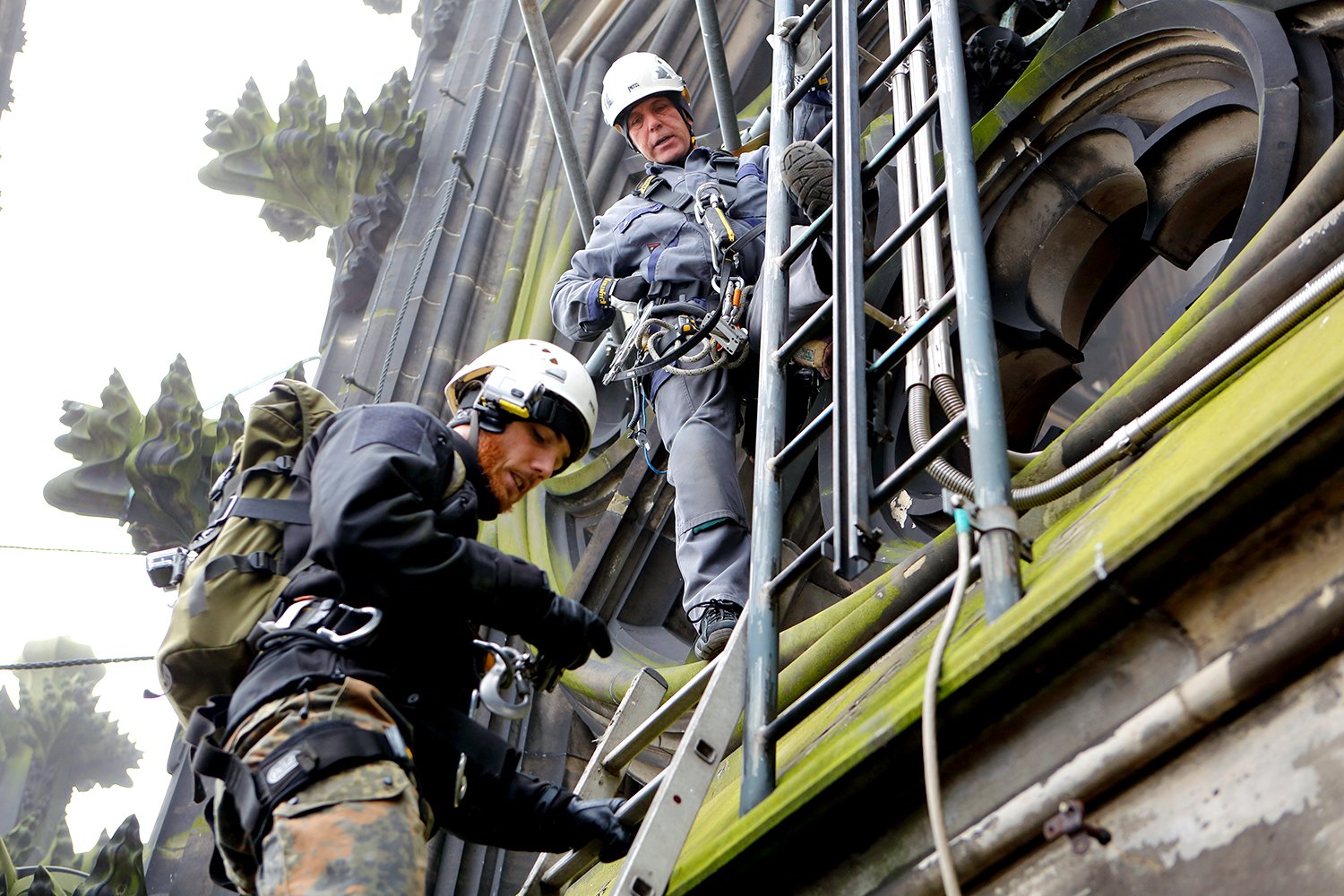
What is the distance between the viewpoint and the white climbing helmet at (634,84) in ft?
21.0

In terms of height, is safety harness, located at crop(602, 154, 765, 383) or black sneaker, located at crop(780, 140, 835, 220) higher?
safety harness, located at crop(602, 154, 765, 383)

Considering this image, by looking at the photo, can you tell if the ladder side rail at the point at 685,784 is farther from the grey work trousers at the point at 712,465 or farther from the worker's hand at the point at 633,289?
the worker's hand at the point at 633,289

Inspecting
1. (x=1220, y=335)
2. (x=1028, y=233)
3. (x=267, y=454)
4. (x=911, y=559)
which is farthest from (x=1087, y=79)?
(x=267, y=454)

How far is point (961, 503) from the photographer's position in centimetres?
277

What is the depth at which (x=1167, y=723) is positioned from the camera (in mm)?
2188

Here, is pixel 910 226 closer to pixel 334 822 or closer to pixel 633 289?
pixel 334 822

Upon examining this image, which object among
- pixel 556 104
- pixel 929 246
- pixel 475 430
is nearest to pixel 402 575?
pixel 475 430

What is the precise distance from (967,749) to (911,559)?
Answer: 67.3 inches

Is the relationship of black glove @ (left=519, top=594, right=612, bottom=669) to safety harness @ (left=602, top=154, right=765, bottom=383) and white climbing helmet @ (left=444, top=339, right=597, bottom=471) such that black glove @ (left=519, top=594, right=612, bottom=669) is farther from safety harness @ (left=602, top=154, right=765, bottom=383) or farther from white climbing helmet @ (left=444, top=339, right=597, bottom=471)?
safety harness @ (left=602, top=154, right=765, bottom=383)

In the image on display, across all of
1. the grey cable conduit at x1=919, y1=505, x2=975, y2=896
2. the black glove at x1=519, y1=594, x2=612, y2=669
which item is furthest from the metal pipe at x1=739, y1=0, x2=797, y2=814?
the grey cable conduit at x1=919, y1=505, x2=975, y2=896

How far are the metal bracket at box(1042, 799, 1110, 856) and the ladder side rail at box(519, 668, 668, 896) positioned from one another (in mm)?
1994

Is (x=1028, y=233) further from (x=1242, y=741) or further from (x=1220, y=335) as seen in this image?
(x=1242, y=741)

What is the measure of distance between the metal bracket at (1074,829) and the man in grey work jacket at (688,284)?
99.8 inches

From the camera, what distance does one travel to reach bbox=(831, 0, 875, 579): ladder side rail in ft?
9.75
